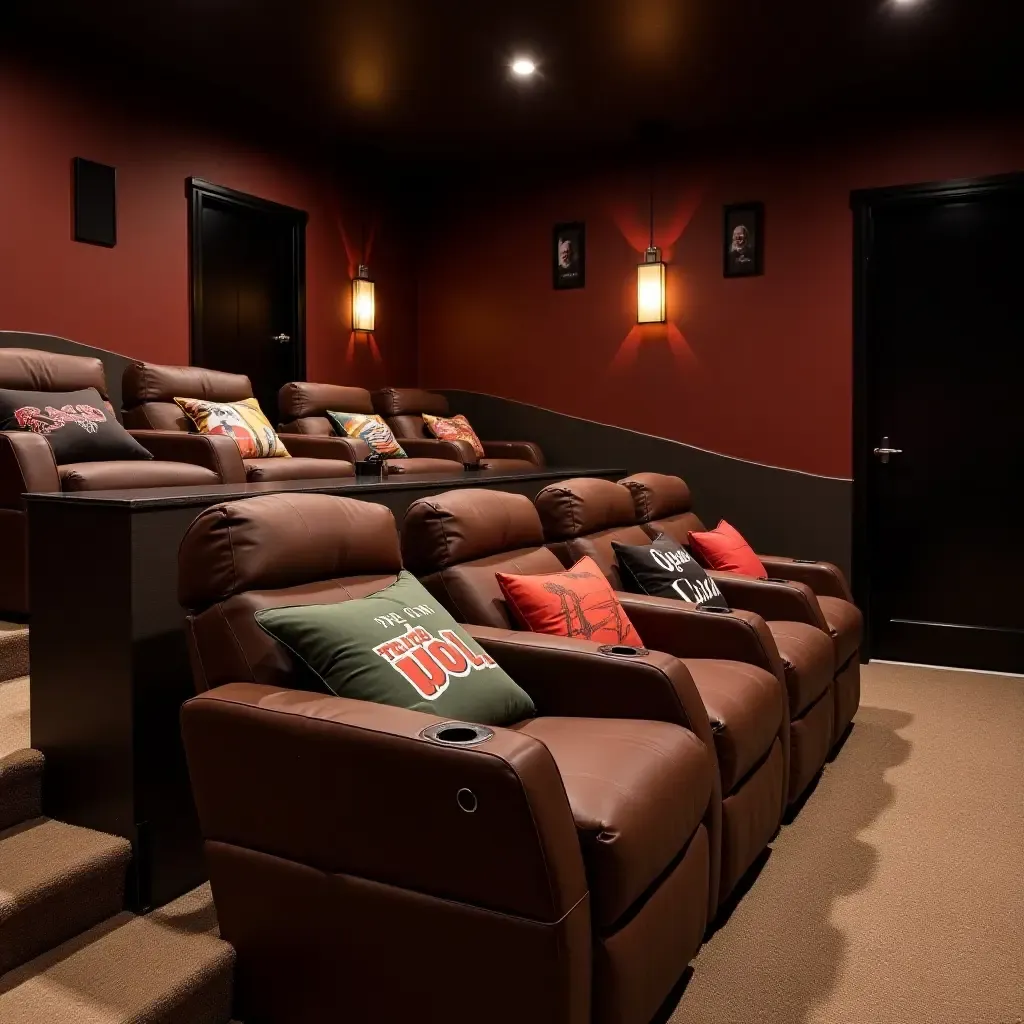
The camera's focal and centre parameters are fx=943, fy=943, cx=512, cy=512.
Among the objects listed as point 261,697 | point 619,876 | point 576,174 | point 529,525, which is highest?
point 576,174

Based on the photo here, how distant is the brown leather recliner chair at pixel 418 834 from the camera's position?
1396 millimetres

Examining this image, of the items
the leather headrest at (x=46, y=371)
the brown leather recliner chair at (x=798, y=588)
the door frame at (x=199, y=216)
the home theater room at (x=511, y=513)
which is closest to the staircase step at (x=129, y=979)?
the home theater room at (x=511, y=513)

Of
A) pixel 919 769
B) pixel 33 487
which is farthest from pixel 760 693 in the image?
pixel 33 487

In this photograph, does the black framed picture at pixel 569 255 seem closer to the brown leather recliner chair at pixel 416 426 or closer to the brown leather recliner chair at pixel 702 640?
the brown leather recliner chair at pixel 416 426

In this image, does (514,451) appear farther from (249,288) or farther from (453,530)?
(453,530)

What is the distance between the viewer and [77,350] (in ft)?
14.4

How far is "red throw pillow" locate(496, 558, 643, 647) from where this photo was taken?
95.0 inches

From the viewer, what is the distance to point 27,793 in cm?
203

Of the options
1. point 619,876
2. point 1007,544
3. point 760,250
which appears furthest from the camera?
point 760,250

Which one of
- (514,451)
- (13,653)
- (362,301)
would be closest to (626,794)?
(13,653)

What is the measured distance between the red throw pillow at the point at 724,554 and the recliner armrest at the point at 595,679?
1.54m

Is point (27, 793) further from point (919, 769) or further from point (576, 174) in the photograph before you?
point (576, 174)

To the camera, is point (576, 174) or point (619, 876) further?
point (576, 174)

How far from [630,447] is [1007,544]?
206cm
